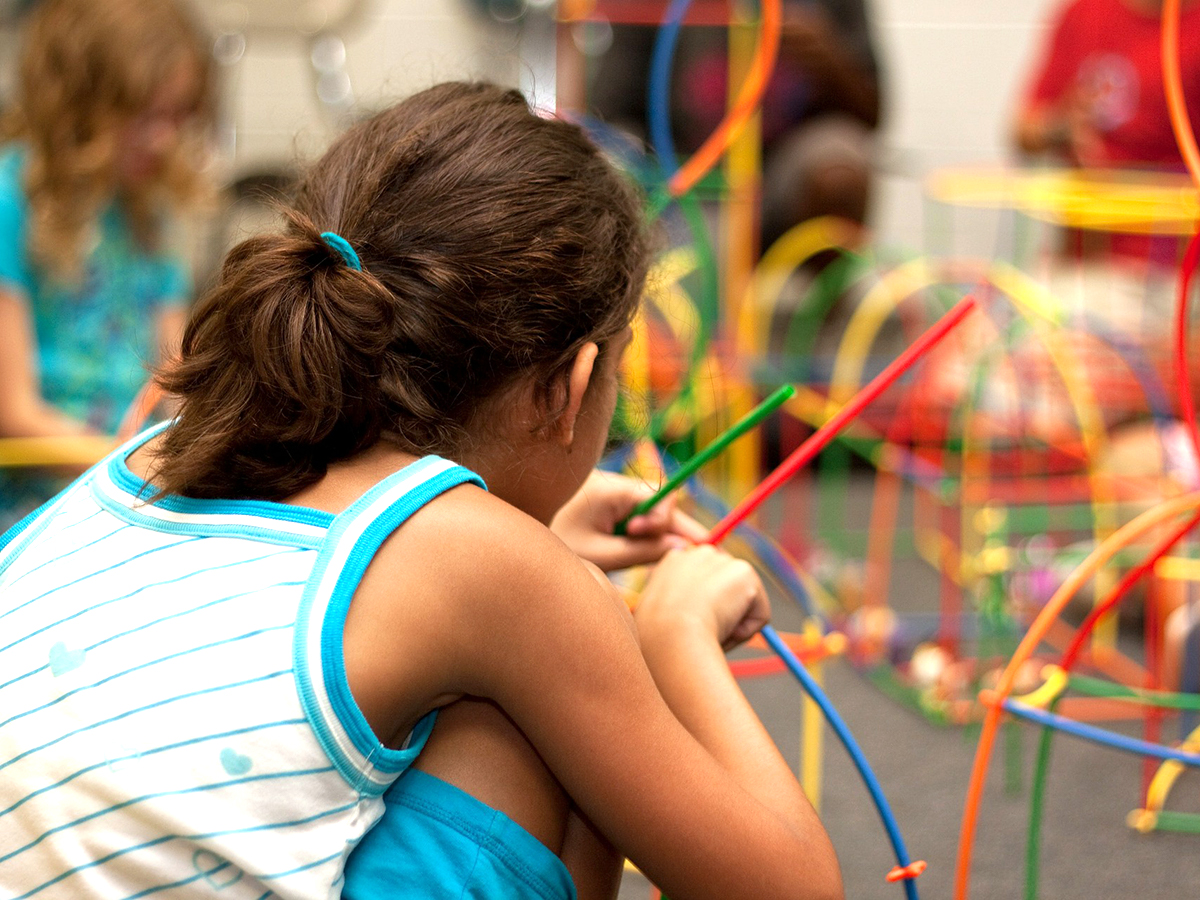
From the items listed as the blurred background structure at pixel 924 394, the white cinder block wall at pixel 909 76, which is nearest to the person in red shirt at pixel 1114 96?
the blurred background structure at pixel 924 394

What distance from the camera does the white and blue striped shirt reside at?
576mm

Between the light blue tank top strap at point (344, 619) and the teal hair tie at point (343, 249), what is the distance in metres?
0.11

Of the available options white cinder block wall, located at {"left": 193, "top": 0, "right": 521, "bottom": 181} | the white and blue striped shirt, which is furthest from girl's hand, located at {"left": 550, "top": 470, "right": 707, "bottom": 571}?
white cinder block wall, located at {"left": 193, "top": 0, "right": 521, "bottom": 181}

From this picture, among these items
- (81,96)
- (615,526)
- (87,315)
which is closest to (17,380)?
(87,315)

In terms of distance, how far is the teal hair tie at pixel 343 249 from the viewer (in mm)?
645

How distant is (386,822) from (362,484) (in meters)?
0.17

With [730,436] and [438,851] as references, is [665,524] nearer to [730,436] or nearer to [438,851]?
[730,436]

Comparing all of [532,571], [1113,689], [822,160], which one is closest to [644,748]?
[532,571]

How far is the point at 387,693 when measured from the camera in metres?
0.59

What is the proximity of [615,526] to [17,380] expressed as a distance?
0.86 m

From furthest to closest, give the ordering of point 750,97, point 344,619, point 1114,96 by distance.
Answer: point 1114,96, point 750,97, point 344,619

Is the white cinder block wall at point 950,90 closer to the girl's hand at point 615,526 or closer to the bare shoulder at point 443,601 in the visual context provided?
the girl's hand at point 615,526

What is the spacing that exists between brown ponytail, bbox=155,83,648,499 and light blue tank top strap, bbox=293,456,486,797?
5 centimetres

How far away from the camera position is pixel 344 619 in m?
0.58
